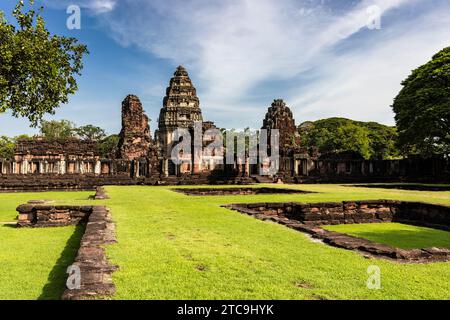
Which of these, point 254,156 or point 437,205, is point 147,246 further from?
point 254,156

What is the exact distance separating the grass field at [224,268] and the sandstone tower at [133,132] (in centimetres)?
3657

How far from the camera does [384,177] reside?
114ft

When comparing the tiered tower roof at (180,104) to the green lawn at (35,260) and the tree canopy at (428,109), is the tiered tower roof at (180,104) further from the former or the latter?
the green lawn at (35,260)

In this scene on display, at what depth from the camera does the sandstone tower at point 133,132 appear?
4388 centimetres

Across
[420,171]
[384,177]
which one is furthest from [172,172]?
[420,171]

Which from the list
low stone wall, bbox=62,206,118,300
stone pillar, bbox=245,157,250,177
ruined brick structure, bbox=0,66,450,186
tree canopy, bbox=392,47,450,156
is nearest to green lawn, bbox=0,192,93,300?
low stone wall, bbox=62,206,118,300

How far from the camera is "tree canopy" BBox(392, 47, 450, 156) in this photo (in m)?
26.1

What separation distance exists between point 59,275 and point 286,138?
35097 mm

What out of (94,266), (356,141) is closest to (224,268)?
(94,266)

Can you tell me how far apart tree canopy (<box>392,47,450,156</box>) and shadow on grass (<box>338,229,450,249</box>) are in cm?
1815

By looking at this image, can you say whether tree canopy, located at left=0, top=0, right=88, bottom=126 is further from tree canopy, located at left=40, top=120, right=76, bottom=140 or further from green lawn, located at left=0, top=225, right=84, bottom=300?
tree canopy, located at left=40, top=120, right=76, bottom=140

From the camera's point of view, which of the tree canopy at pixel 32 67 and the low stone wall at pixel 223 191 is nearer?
the tree canopy at pixel 32 67

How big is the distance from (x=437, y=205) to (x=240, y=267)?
29.4 ft

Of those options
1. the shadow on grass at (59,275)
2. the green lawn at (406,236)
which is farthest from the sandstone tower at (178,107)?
the shadow on grass at (59,275)
